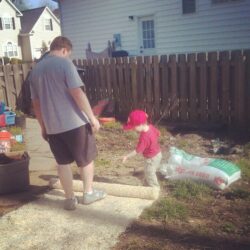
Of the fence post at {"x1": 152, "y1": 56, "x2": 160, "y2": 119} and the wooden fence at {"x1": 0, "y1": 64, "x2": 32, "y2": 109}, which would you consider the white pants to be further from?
the wooden fence at {"x1": 0, "y1": 64, "x2": 32, "y2": 109}

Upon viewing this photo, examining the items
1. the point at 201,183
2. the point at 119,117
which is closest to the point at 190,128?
the point at 119,117

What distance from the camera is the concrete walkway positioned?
3.16 m

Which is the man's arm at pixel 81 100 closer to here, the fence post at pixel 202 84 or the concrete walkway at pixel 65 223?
the concrete walkway at pixel 65 223

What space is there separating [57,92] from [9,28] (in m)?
41.9

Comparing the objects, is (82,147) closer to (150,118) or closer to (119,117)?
(150,118)

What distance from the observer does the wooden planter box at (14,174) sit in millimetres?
4152

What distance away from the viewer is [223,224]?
327 centimetres

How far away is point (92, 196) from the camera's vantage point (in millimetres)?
3867

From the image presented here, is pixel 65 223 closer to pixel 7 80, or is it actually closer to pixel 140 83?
pixel 140 83

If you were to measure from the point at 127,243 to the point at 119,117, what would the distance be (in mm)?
5783

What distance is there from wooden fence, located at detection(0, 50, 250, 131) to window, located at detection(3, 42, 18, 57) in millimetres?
35587

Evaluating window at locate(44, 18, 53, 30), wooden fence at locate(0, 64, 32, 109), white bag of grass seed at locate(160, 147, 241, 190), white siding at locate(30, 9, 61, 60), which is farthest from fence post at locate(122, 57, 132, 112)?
window at locate(44, 18, 53, 30)

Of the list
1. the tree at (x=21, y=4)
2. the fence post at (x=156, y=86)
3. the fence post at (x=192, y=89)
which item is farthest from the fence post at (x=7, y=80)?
the tree at (x=21, y=4)

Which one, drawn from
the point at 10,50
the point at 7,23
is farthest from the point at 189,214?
the point at 10,50
